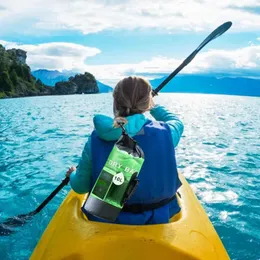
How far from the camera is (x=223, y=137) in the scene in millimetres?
12805

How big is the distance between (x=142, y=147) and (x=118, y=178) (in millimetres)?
389

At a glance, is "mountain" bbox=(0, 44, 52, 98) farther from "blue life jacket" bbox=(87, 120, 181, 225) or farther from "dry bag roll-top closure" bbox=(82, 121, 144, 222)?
"dry bag roll-top closure" bbox=(82, 121, 144, 222)

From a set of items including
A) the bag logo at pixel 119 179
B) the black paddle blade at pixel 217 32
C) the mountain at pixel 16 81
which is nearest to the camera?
the bag logo at pixel 119 179

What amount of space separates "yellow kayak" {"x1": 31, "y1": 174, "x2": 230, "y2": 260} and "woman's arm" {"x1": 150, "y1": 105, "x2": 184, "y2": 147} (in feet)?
2.24

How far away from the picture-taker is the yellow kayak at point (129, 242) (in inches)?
87.3

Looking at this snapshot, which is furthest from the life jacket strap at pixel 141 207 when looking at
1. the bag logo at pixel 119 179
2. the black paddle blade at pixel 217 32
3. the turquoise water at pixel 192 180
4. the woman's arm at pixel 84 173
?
the black paddle blade at pixel 217 32

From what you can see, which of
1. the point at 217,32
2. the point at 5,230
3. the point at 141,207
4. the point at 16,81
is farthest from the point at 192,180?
the point at 16,81

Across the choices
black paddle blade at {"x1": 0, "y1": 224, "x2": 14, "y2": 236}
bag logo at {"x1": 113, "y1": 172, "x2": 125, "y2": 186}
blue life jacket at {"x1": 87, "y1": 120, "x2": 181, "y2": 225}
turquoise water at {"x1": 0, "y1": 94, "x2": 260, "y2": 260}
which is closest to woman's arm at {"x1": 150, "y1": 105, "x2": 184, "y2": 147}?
blue life jacket at {"x1": 87, "y1": 120, "x2": 181, "y2": 225}

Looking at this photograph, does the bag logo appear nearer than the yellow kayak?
Yes

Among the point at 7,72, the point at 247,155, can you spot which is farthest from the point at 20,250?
the point at 7,72

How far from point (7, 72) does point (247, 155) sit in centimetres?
10469

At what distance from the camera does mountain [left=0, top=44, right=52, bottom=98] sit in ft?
325

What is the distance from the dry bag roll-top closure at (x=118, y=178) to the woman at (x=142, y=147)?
A: 0.21 metres

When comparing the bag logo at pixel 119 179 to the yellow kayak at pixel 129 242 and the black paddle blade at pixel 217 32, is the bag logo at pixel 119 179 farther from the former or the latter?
the black paddle blade at pixel 217 32
